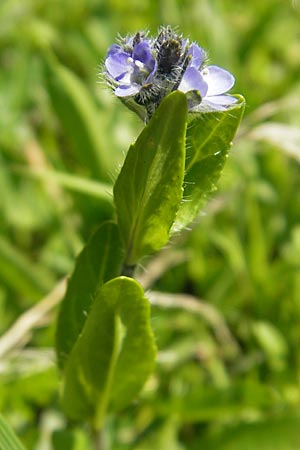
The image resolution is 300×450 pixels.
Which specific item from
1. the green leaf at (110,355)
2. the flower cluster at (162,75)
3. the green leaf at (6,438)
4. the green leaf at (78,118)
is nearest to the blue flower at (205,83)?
the flower cluster at (162,75)

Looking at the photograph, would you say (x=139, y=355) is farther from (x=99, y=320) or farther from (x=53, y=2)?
(x=53, y=2)

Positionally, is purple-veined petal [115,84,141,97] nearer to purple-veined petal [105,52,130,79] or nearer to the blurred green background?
purple-veined petal [105,52,130,79]

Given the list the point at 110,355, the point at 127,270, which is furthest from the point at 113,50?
the point at 110,355

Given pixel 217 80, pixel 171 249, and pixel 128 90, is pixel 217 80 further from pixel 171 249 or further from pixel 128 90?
pixel 171 249

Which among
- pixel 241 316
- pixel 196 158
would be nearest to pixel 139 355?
pixel 196 158

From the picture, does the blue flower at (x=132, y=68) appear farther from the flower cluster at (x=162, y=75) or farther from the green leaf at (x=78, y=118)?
the green leaf at (x=78, y=118)

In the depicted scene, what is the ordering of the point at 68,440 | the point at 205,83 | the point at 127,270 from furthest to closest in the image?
the point at 68,440, the point at 127,270, the point at 205,83
